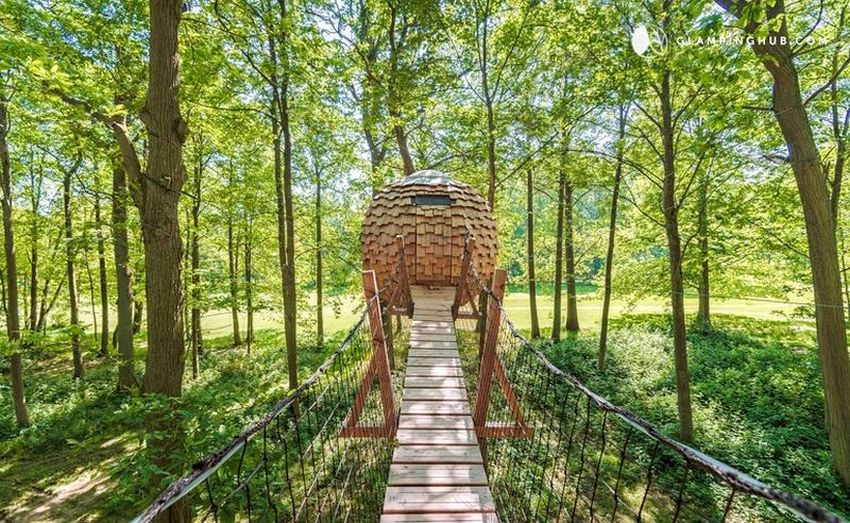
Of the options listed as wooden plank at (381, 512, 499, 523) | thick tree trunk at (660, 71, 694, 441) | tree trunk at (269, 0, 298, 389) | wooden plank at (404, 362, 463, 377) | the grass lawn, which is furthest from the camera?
thick tree trunk at (660, 71, 694, 441)

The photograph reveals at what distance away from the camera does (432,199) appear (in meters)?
5.11

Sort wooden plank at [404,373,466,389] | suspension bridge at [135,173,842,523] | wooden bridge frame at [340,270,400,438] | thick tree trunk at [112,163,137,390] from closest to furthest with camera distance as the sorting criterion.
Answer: suspension bridge at [135,173,842,523] < wooden bridge frame at [340,270,400,438] < wooden plank at [404,373,466,389] < thick tree trunk at [112,163,137,390]

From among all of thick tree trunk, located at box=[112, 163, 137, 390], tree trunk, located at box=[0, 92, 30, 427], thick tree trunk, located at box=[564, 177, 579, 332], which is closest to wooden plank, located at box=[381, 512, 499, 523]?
thick tree trunk, located at box=[112, 163, 137, 390]

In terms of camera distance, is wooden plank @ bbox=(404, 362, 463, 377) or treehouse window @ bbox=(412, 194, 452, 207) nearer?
wooden plank @ bbox=(404, 362, 463, 377)

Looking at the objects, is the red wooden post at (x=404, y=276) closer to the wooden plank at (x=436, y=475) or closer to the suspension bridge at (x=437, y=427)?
the suspension bridge at (x=437, y=427)

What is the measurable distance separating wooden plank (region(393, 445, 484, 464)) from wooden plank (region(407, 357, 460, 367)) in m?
1.13

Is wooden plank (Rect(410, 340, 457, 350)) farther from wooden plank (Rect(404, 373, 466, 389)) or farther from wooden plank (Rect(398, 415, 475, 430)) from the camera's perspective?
wooden plank (Rect(398, 415, 475, 430))

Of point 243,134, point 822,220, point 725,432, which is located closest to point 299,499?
point 243,134

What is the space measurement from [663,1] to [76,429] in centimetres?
1564

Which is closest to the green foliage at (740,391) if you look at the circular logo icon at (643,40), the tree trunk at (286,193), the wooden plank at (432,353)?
the wooden plank at (432,353)

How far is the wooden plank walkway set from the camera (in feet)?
10.3

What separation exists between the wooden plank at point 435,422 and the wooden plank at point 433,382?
1.40 feet

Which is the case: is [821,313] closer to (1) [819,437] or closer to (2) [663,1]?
(1) [819,437]

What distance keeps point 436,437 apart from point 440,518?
0.85 metres
